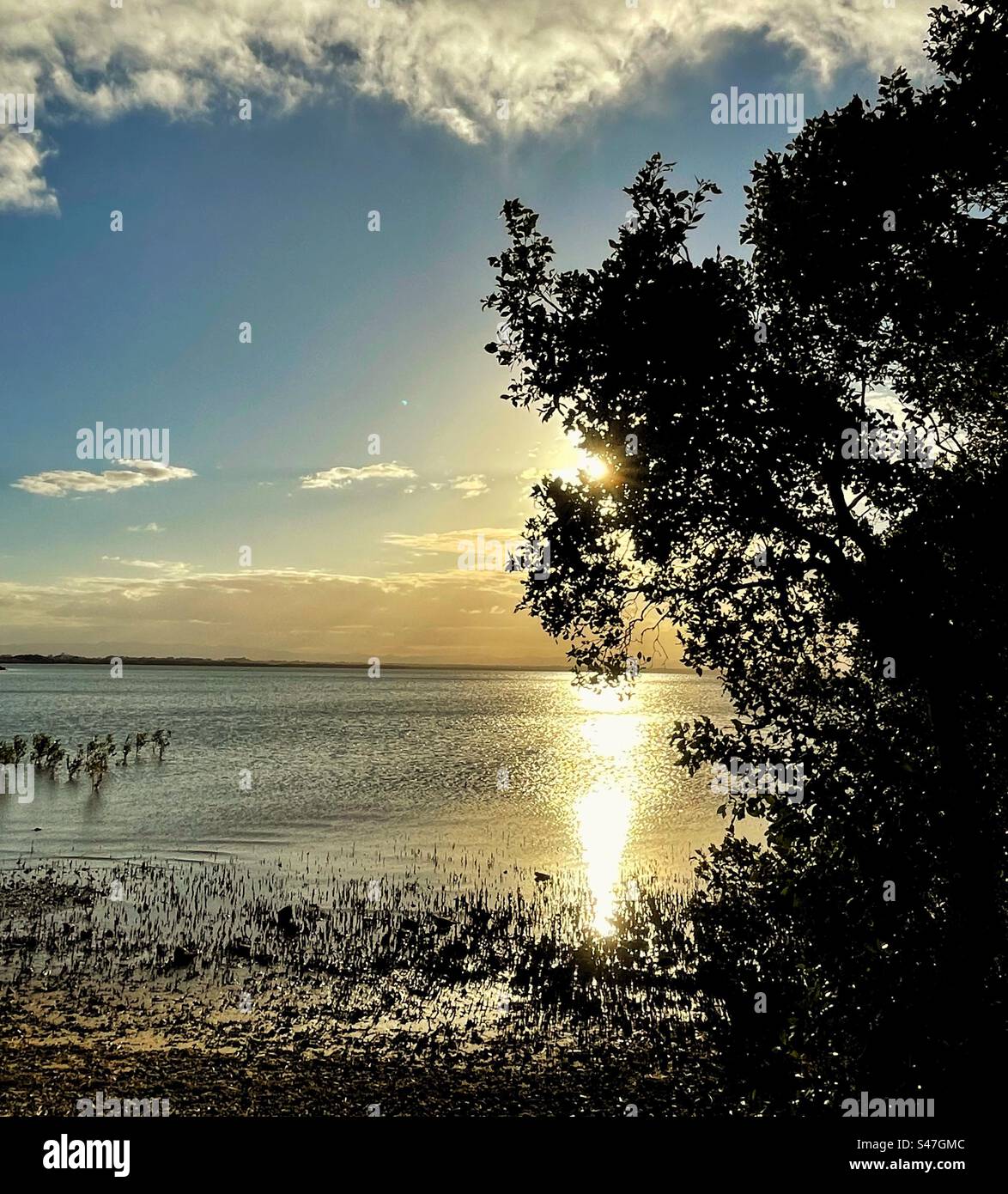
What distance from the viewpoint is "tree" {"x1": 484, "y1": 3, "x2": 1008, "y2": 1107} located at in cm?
844

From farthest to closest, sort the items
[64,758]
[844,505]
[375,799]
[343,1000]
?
[64,758] < [375,799] < [343,1000] < [844,505]

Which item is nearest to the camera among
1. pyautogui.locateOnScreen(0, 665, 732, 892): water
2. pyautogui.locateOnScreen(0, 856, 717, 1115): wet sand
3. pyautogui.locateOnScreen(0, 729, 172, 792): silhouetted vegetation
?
pyautogui.locateOnScreen(0, 856, 717, 1115): wet sand

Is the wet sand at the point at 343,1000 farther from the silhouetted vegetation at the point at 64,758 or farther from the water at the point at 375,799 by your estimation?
the silhouetted vegetation at the point at 64,758

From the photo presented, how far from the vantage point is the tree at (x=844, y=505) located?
8438 mm

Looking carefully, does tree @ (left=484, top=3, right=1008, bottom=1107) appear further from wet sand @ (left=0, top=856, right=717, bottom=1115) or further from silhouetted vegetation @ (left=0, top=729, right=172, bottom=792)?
silhouetted vegetation @ (left=0, top=729, right=172, bottom=792)

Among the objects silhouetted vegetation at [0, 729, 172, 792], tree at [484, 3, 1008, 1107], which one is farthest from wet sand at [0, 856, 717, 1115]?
silhouetted vegetation at [0, 729, 172, 792]

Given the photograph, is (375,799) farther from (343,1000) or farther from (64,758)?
(343,1000)

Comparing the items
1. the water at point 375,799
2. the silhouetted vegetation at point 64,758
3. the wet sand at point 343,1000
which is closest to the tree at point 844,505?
the water at point 375,799

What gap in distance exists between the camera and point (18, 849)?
34.2 meters

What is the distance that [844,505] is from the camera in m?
9.37

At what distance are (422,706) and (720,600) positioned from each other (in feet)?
496

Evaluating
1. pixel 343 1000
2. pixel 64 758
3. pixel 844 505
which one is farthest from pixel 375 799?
pixel 844 505
